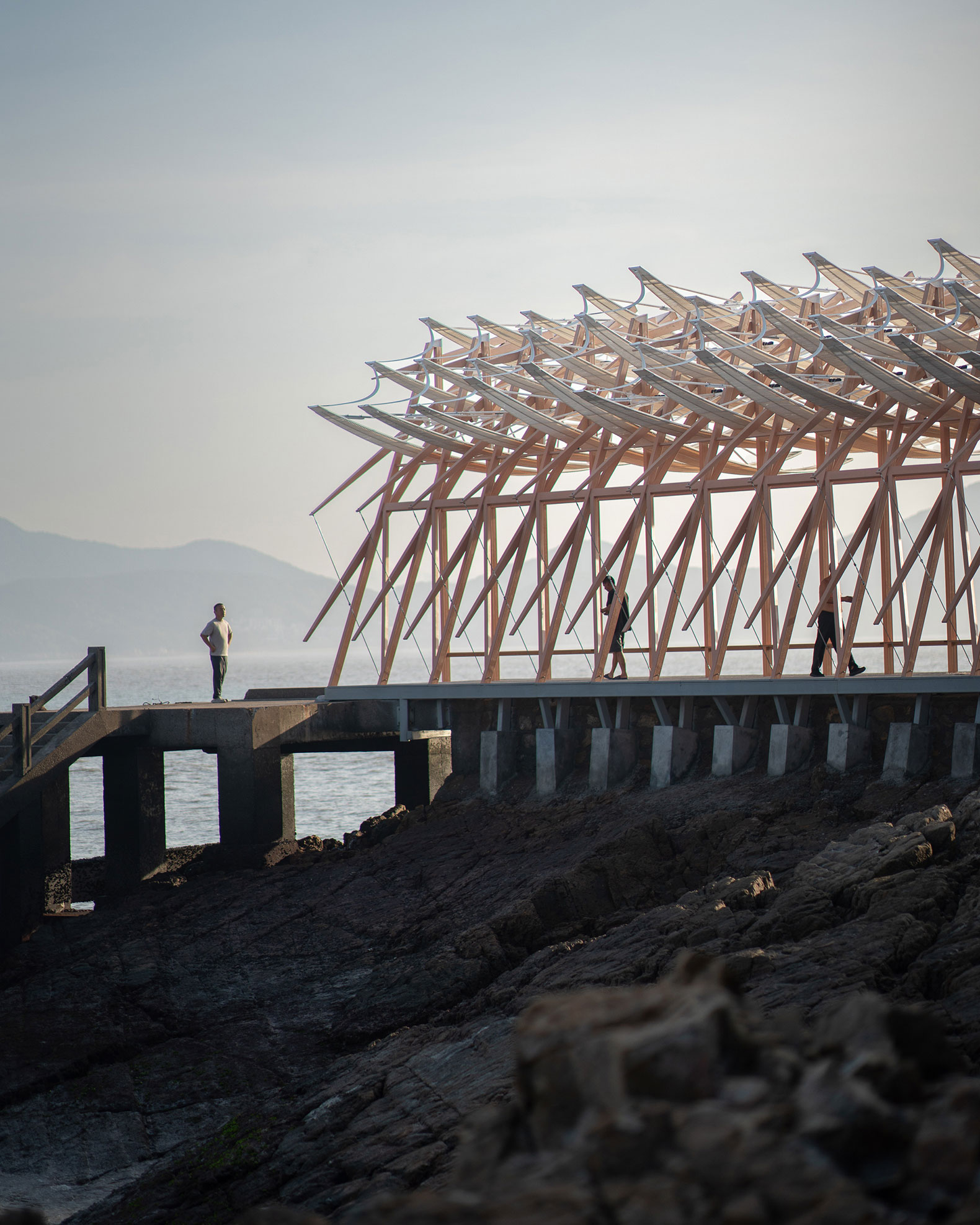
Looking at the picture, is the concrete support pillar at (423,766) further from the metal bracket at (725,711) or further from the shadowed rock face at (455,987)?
the metal bracket at (725,711)

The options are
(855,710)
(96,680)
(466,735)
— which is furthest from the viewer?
(466,735)

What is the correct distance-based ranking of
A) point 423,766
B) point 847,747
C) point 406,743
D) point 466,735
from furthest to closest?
point 406,743
point 423,766
point 466,735
point 847,747

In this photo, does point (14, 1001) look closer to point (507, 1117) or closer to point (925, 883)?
point (925, 883)

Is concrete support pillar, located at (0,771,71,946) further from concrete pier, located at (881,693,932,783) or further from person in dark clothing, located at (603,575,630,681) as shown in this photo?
concrete pier, located at (881,693,932,783)

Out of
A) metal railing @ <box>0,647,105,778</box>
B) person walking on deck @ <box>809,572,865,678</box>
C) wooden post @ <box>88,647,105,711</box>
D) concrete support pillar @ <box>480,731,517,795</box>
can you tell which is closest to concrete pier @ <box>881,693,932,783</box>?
person walking on deck @ <box>809,572,865,678</box>

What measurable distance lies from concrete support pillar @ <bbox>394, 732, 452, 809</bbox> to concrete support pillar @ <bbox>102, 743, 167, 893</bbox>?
5037mm

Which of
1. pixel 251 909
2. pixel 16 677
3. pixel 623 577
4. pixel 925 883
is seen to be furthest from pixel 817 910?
pixel 16 677

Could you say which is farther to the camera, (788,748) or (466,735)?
(466,735)

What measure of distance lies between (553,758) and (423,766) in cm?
425

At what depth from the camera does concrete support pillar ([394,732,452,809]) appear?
24156 millimetres

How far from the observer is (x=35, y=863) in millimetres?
18766

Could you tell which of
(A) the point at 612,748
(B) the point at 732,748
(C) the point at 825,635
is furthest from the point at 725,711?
(C) the point at 825,635

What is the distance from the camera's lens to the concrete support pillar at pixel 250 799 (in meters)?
20.6

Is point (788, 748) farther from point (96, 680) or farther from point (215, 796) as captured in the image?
point (215, 796)
